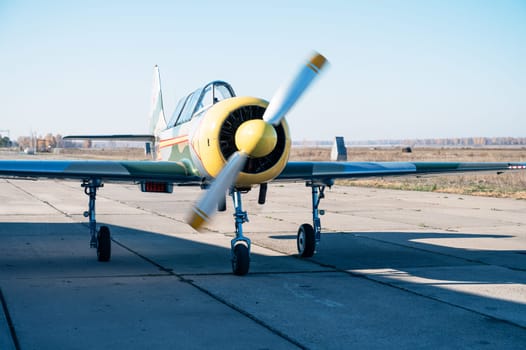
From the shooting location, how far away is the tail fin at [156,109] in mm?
15963

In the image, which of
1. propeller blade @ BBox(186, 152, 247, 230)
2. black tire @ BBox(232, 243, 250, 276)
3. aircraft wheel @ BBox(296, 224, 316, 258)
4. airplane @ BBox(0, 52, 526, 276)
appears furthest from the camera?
aircraft wheel @ BBox(296, 224, 316, 258)

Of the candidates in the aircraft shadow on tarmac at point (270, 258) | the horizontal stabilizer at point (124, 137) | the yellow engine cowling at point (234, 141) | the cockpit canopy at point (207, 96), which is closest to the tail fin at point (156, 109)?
the horizontal stabilizer at point (124, 137)

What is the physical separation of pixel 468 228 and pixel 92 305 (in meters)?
10.5

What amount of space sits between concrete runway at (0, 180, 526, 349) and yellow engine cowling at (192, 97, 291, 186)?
4.73ft

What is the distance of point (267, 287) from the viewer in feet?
25.9

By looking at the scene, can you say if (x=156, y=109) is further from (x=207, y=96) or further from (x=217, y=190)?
(x=217, y=190)

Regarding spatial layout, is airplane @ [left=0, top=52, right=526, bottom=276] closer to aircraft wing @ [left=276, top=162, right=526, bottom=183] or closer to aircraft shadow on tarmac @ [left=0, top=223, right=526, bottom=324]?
aircraft wing @ [left=276, top=162, right=526, bottom=183]

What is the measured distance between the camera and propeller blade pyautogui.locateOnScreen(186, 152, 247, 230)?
7469 mm

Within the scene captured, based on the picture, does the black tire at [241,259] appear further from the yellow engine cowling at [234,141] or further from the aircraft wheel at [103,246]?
the aircraft wheel at [103,246]

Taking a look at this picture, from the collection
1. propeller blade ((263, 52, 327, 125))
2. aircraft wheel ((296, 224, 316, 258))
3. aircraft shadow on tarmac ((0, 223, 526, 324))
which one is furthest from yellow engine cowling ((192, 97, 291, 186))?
aircraft wheel ((296, 224, 316, 258))

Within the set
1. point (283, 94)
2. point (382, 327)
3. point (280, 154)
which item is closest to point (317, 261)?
point (280, 154)

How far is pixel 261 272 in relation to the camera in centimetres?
898

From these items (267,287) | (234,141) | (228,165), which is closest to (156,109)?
(234,141)

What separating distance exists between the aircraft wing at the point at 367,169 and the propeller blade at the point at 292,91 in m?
1.96
